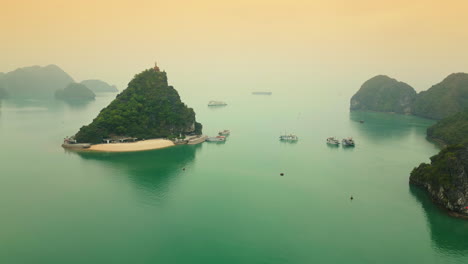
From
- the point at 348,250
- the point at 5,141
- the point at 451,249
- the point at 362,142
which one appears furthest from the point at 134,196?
the point at 362,142

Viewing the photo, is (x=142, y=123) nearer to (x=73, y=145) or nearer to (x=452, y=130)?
(x=73, y=145)

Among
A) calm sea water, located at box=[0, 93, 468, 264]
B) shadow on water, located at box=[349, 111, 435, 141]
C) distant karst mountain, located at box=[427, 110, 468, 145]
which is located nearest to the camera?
calm sea water, located at box=[0, 93, 468, 264]

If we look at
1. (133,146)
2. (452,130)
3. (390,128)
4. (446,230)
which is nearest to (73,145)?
(133,146)

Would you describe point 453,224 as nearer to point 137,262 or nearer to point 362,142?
point 137,262

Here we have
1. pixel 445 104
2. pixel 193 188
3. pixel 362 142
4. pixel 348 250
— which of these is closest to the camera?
pixel 348 250

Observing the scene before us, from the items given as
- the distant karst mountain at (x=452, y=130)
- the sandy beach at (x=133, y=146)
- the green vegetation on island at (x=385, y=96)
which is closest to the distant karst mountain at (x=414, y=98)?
the green vegetation on island at (x=385, y=96)

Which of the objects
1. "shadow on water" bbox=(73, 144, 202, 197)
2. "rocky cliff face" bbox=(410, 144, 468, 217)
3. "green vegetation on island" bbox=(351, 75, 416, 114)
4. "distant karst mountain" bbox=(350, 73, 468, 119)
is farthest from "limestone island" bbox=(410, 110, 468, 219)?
"green vegetation on island" bbox=(351, 75, 416, 114)

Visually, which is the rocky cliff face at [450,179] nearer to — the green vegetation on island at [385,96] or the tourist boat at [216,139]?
the tourist boat at [216,139]

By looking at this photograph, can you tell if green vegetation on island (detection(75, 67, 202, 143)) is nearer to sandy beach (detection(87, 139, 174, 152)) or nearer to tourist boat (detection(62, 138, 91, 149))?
tourist boat (detection(62, 138, 91, 149))
